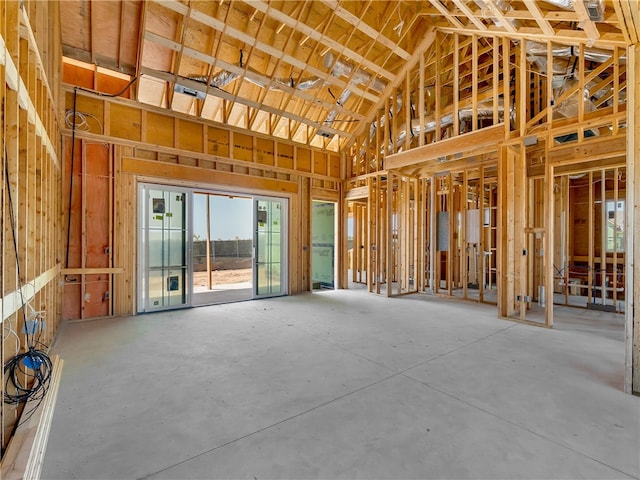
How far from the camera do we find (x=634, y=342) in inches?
106

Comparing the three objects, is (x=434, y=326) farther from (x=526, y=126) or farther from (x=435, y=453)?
(x=526, y=126)

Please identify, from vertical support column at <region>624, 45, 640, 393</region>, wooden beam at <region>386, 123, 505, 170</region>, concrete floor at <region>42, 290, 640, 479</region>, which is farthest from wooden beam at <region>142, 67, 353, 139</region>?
vertical support column at <region>624, 45, 640, 393</region>

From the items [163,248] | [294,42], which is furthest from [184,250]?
[294,42]

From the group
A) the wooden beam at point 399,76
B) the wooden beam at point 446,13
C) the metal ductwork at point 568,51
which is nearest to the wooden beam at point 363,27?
the wooden beam at point 399,76

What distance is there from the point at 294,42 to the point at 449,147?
389 cm

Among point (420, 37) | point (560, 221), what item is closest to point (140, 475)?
point (420, 37)

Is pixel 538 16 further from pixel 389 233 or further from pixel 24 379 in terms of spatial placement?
pixel 24 379

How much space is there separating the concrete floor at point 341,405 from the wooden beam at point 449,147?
3311 millimetres

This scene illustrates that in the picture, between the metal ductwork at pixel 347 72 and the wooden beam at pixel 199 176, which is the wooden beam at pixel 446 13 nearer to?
the metal ductwork at pixel 347 72

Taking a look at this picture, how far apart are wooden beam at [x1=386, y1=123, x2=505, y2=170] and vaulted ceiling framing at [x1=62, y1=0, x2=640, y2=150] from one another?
1.08 metres

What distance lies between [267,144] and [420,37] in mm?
4034

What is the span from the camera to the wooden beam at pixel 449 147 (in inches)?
215

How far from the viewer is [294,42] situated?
6.45m

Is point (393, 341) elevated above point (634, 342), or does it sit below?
below
